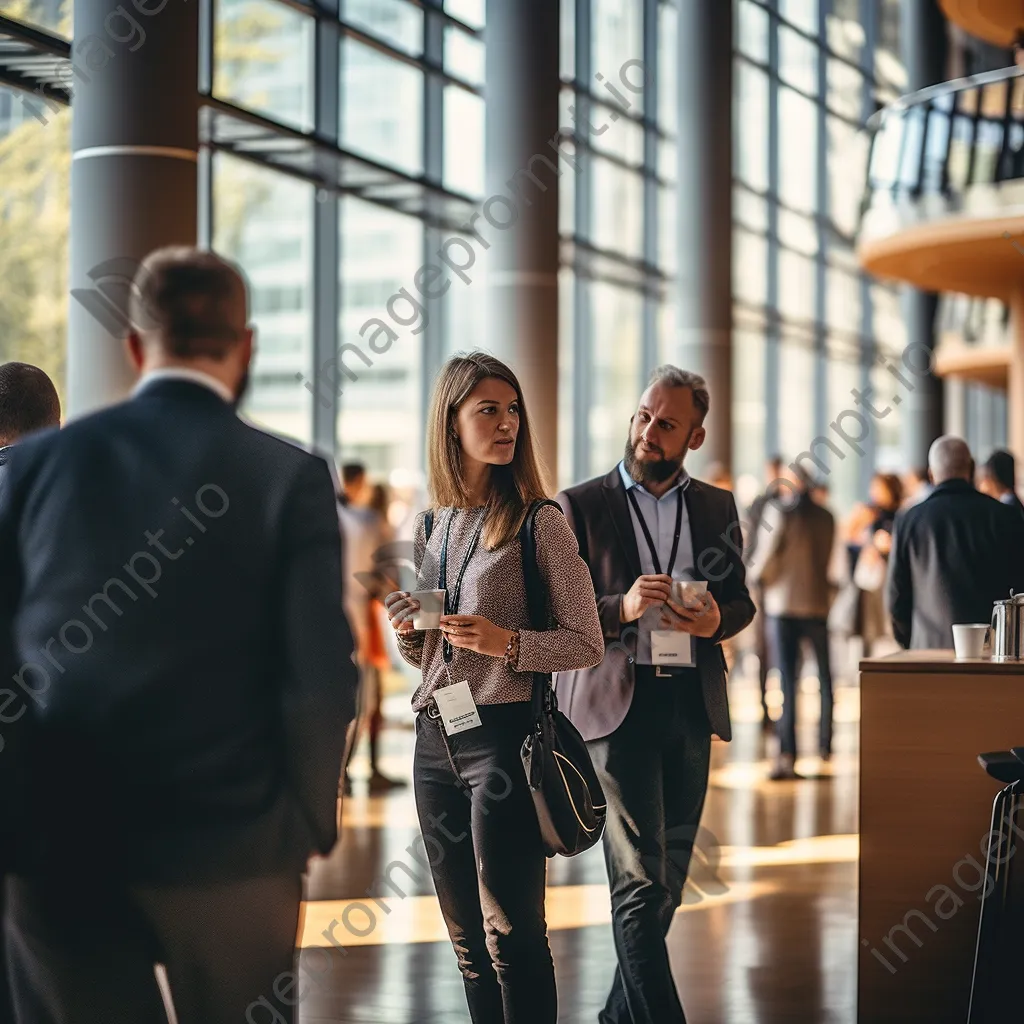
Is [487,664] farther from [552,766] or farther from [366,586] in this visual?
[366,586]

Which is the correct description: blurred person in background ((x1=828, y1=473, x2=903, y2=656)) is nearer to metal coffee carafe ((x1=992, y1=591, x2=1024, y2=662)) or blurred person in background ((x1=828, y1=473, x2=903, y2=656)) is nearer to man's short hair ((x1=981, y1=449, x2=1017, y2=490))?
man's short hair ((x1=981, y1=449, x2=1017, y2=490))

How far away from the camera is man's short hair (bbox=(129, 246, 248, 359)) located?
2.22 meters

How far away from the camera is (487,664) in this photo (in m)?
3.37

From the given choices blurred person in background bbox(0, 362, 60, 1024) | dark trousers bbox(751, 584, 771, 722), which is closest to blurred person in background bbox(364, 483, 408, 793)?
dark trousers bbox(751, 584, 771, 722)

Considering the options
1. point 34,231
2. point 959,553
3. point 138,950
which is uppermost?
point 34,231

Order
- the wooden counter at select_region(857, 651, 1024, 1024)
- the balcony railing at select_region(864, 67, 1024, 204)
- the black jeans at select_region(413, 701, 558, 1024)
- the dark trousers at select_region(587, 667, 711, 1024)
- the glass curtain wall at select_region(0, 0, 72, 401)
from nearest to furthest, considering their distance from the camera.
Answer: the black jeans at select_region(413, 701, 558, 1024) → the dark trousers at select_region(587, 667, 711, 1024) → the wooden counter at select_region(857, 651, 1024, 1024) → the glass curtain wall at select_region(0, 0, 72, 401) → the balcony railing at select_region(864, 67, 1024, 204)

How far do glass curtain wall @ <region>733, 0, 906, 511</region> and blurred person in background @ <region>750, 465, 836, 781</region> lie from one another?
8.88m

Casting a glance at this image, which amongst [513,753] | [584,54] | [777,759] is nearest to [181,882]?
[513,753]

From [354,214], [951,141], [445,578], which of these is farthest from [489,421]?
[951,141]

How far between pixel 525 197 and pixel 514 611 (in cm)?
798

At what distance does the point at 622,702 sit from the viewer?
12.7 ft

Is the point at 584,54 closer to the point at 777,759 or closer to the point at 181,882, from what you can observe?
the point at 777,759

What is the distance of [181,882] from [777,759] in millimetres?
7318

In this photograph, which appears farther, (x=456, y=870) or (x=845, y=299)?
(x=845, y=299)
